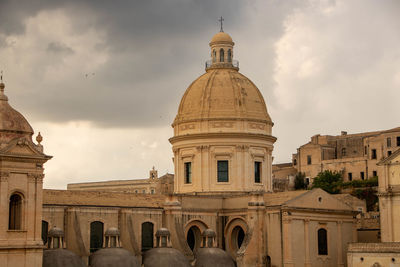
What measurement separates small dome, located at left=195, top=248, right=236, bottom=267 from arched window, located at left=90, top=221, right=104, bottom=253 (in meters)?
6.76

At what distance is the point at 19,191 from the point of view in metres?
45.8

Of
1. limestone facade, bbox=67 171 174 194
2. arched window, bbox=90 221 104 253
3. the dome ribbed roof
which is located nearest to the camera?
arched window, bbox=90 221 104 253

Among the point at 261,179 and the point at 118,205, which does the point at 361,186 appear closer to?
the point at 261,179

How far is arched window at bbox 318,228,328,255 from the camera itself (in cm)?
6341

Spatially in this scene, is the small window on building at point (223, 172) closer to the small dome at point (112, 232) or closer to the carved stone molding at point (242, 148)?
the carved stone molding at point (242, 148)

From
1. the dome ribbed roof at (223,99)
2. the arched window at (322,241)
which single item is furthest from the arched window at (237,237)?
the dome ribbed roof at (223,99)

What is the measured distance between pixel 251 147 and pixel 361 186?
1546 inches

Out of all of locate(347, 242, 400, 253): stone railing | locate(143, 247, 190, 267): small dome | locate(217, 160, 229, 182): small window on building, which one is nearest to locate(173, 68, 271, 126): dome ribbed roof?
locate(217, 160, 229, 182): small window on building

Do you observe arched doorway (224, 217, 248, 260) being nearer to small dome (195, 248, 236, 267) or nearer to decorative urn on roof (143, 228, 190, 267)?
small dome (195, 248, 236, 267)

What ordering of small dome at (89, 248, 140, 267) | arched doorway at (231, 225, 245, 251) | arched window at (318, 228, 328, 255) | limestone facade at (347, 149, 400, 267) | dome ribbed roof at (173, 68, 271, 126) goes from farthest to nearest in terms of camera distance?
dome ribbed roof at (173, 68, 271, 126), arched doorway at (231, 225, 245, 251), arched window at (318, 228, 328, 255), limestone facade at (347, 149, 400, 267), small dome at (89, 248, 140, 267)

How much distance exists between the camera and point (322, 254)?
208 ft

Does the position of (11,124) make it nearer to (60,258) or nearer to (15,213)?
(15,213)

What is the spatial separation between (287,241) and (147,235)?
9.96 meters

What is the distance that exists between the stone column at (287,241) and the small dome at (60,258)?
15.6m
